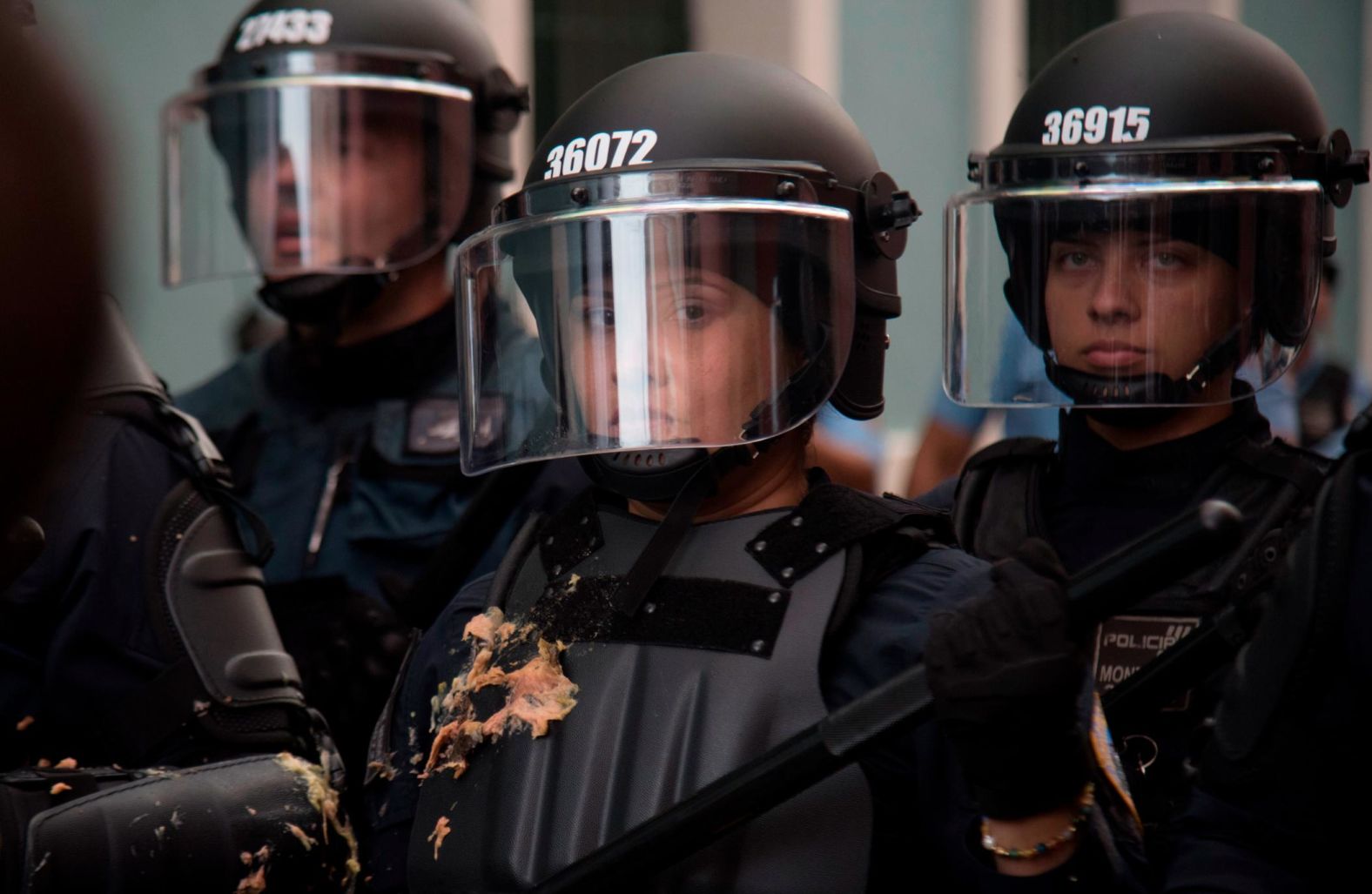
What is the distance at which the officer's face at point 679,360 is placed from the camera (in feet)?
6.12

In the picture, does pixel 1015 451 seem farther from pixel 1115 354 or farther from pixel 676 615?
pixel 676 615

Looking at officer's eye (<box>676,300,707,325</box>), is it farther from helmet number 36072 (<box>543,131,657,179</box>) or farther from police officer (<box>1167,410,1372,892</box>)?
police officer (<box>1167,410,1372,892</box>)

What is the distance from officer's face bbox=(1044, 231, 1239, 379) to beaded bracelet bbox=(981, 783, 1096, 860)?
91 centimetres

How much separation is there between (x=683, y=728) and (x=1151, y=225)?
98cm

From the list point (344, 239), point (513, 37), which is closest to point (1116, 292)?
Result: point (344, 239)

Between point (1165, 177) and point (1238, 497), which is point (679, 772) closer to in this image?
point (1238, 497)

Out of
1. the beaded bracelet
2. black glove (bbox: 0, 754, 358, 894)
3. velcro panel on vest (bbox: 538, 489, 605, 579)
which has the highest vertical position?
velcro panel on vest (bbox: 538, 489, 605, 579)

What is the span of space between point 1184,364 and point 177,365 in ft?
12.3

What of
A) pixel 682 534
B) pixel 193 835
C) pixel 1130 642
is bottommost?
pixel 193 835

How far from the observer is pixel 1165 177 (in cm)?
229

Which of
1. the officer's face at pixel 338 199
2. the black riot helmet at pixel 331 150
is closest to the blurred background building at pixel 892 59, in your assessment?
the black riot helmet at pixel 331 150

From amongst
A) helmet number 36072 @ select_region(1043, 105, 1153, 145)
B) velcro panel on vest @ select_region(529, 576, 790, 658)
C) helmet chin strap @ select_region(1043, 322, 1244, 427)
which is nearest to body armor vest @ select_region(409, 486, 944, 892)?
velcro panel on vest @ select_region(529, 576, 790, 658)

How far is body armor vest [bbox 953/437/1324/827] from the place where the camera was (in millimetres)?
2035

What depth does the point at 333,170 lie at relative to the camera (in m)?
3.18
